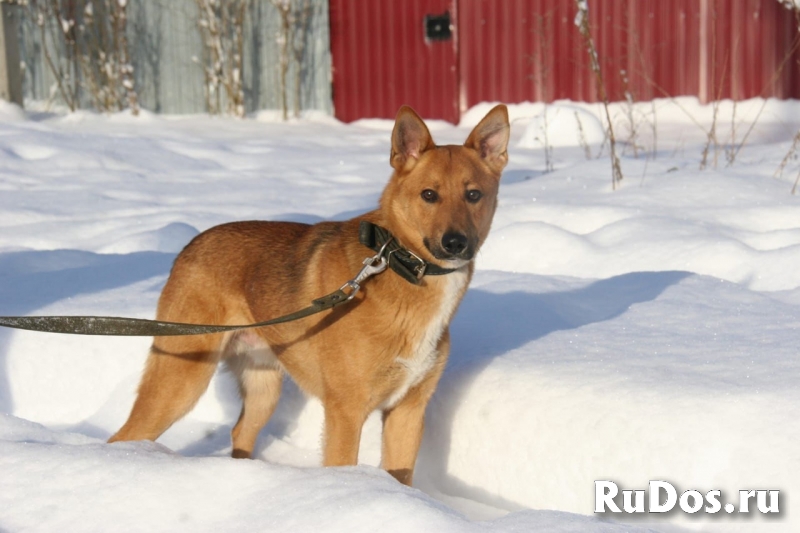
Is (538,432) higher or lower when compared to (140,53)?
lower

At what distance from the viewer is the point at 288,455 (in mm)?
4121

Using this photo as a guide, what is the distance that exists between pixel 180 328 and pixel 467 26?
31.4ft

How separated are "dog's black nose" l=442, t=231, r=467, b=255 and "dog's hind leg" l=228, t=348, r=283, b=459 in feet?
3.76

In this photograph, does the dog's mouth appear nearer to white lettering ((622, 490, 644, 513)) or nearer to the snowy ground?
the snowy ground

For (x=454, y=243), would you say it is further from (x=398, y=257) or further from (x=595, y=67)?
(x=595, y=67)

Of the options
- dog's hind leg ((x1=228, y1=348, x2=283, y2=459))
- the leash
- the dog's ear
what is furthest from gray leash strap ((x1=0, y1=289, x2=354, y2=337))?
dog's hind leg ((x1=228, y1=348, x2=283, y2=459))

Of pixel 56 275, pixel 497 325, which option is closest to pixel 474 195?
pixel 497 325

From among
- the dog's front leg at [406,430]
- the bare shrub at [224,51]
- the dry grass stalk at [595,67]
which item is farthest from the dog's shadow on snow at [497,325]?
the bare shrub at [224,51]

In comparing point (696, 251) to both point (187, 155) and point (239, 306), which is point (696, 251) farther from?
point (187, 155)

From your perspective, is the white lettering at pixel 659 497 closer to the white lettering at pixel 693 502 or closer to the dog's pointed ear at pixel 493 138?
the white lettering at pixel 693 502

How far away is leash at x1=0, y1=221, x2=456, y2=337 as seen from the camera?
122 inches

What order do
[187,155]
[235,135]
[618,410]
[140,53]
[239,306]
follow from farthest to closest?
[140,53]
[235,135]
[187,155]
[239,306]
[618,410]

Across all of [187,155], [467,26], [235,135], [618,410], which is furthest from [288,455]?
[467,26]

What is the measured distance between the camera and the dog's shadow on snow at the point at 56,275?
477 cm
